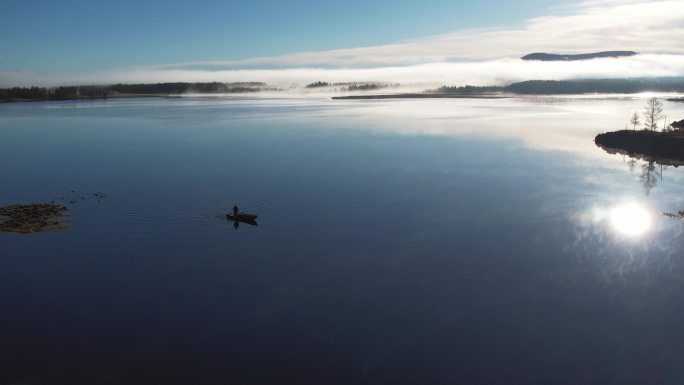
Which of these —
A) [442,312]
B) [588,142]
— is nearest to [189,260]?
[442,312]

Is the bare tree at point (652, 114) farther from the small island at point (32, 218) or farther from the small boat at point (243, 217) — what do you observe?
the small island at point (32, 218)

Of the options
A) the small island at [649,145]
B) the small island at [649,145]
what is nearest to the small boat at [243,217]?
the small island at [649,145]

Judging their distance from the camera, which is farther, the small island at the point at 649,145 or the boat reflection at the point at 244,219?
the small island at the point at 649,145

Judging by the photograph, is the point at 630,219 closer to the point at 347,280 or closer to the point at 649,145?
the point at 347,280

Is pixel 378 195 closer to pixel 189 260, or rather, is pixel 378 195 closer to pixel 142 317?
pixel 189 260

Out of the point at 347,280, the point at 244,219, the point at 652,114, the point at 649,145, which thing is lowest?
the point at 347,280

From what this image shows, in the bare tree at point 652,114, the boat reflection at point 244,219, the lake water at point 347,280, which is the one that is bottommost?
the lake water at point 347,280

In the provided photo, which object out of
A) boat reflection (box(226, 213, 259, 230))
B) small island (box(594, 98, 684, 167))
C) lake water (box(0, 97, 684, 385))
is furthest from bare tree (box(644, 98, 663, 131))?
boat reflection (box(226, 213, 259, 230))

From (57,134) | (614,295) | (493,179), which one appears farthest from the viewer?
(57,134)

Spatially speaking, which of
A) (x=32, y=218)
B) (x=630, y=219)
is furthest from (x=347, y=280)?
(x=32, y=218)
